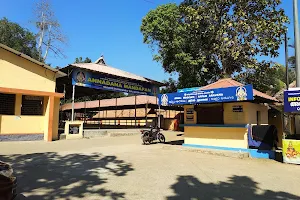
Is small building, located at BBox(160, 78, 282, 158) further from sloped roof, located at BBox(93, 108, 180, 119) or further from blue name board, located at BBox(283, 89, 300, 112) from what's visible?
sloped roof, located at BBox(93, 108, 180, 119)

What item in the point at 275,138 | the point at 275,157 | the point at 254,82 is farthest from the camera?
the point at 254,82

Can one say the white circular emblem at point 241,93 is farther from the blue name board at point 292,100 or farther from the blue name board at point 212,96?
the blue name board at point 292,100

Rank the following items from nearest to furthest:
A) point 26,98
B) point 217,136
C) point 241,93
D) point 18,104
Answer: point 241,93
point 217,136
point 18,104
point 26,98

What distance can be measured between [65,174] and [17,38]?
35.7m

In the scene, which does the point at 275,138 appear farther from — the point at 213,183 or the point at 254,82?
the point at 254,82

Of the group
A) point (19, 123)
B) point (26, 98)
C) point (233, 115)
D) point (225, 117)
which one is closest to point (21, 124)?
point (19, 123)

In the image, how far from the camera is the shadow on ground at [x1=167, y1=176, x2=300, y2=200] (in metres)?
4.98

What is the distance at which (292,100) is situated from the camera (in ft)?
27.3

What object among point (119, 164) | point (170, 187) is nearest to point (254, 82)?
point (119, 164)

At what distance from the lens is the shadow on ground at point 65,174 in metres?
4.99

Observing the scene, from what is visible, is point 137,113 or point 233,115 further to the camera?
point 137,113

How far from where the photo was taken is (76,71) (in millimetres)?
16688

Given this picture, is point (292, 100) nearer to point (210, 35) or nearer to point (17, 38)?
point (210, 35)

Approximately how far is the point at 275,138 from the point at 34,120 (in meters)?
12.4
